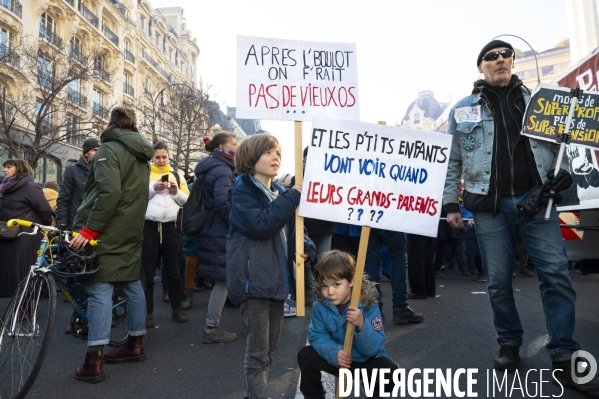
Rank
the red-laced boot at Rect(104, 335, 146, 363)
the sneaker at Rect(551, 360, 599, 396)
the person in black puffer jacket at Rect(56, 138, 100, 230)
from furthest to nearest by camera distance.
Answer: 1. the person in black puffer jacket at Rect(56, 138, 100, 230)
2. the red-laced boot at Rect(104, 335, 146, 363)
3. the sneaker at Rect(551, 360, 599, 396)

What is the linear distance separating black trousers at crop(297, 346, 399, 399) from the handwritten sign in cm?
175

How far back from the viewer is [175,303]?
5.14 metres

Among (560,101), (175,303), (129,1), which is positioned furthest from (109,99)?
(560,101)

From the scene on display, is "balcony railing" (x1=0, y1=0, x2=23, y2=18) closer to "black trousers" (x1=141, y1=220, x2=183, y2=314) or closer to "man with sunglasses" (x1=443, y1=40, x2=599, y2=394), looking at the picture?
"black trousers" (x1=141, y1=220, x2=183, y2=314)

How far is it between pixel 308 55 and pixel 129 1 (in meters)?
46.6

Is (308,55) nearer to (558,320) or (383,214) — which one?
(383,214)

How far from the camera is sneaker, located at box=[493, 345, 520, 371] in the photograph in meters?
3.19

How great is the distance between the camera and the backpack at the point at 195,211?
4.79 metres

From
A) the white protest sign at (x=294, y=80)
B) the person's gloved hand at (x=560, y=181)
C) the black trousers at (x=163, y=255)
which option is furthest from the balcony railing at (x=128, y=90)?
the person's gloved hand at (x=560, y=181)

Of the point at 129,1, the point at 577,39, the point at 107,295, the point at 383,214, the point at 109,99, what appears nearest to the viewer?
the point at 383,214

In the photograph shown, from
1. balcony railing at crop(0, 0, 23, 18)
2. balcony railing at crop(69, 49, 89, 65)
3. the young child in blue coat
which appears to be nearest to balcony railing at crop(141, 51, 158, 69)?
balcony railing at crop(0, 0, 23, 18)

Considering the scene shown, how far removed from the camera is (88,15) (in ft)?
118

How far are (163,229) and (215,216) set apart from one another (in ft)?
1.85

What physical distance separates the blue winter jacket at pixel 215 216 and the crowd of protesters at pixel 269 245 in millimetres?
11
